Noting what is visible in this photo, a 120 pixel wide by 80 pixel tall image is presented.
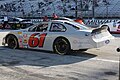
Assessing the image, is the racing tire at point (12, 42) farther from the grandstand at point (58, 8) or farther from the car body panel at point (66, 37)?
the grandstand at point (58, 8)

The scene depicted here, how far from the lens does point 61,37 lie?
10.0 meters

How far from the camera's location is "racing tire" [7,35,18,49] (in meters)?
11.4

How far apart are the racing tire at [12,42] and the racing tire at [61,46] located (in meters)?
2.07

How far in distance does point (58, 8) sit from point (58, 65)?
122ft

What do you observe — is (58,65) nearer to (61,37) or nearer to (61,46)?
(61,46)

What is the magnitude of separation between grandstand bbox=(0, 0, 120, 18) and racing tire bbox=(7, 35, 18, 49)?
75.7 ft

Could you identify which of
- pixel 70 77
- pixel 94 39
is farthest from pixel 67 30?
pixel 70 77

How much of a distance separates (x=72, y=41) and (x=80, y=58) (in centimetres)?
77

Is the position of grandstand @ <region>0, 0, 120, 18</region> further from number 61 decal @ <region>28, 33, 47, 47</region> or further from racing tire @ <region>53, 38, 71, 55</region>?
racing tire @ <region>53, 38, 71, 55</region>

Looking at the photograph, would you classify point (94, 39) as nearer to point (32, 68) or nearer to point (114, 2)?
point (32, 68)

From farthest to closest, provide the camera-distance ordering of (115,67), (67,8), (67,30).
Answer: (67,8)
(67,30)
(115,67)

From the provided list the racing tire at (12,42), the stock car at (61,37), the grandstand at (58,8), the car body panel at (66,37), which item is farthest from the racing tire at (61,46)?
the grandstand at (58,8)

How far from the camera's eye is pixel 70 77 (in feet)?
22.0

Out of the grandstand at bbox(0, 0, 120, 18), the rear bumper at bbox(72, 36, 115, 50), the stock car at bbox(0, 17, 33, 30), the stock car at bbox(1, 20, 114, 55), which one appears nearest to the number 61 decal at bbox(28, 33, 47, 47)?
the stock car at bbox(1, 20, 114, 55)
